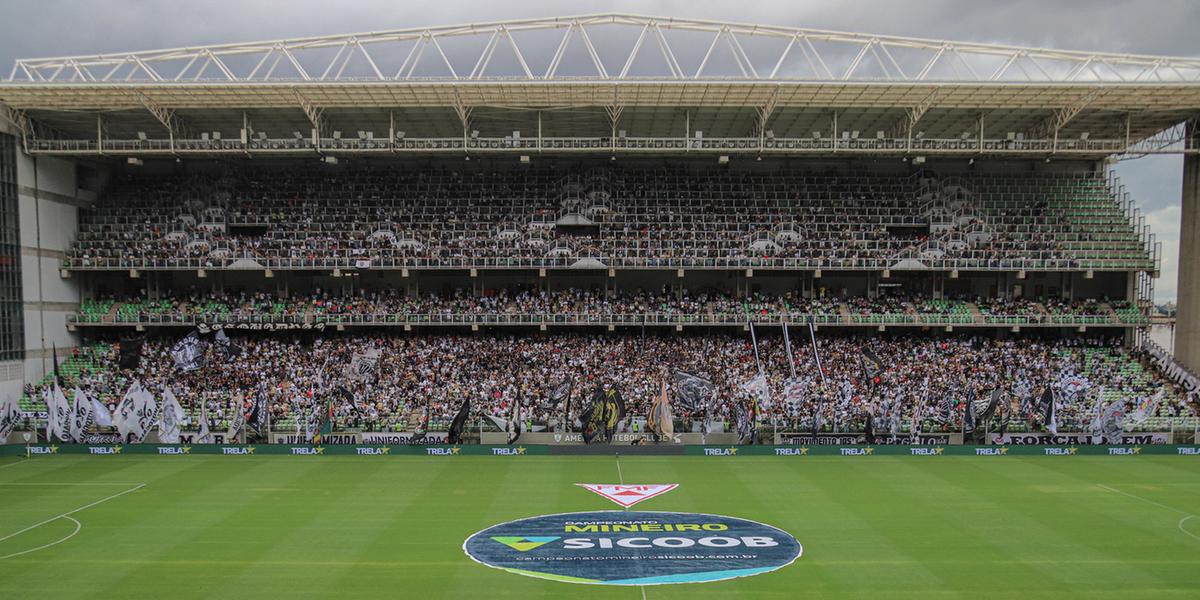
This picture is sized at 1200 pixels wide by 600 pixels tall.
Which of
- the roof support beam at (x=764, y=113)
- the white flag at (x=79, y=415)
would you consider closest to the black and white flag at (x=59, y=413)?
the white flag at (x=79, y=415)

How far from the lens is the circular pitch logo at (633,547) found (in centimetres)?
1689

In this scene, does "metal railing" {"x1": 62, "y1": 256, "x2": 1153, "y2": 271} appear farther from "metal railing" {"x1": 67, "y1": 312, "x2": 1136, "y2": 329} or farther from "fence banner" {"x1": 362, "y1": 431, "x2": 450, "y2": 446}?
"fence banner" {"x1": 362, "y1": 431, "x2": 450, "y2": 446}

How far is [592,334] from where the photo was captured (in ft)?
145

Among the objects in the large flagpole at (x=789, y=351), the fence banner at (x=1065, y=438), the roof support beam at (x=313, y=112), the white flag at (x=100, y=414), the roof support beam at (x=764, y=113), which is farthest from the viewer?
the roof support beam at (x=313, y=112)

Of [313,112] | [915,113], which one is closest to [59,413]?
[313,112]

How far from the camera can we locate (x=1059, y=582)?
16312mm

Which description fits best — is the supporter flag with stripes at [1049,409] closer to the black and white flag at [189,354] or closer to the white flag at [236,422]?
the white flag at [236,422]

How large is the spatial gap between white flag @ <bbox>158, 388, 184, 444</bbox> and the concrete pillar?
53486 mm

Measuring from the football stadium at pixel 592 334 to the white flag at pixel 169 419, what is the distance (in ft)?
0.61

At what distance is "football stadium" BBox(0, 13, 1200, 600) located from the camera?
62.1 feet

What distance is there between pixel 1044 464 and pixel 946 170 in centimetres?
2594

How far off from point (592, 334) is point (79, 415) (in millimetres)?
26135

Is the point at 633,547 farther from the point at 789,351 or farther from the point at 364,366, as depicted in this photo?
the point at 364,366

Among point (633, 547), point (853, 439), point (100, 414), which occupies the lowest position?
point (853, 439)
